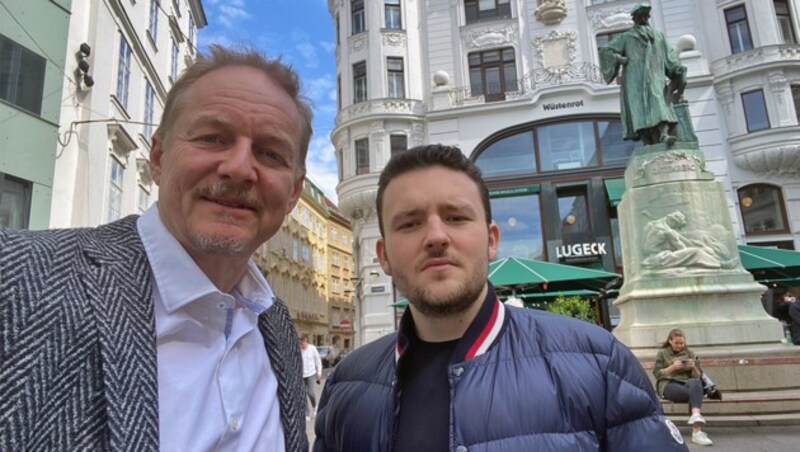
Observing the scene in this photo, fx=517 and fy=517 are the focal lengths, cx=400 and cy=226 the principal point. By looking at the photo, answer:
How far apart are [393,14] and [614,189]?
470 inches

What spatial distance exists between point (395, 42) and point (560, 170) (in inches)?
347

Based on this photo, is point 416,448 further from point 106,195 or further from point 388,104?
point 388,104

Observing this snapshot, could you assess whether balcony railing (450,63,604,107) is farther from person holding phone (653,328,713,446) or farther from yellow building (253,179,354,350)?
yellow building (253,179,354,350)

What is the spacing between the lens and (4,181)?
33.8 feet

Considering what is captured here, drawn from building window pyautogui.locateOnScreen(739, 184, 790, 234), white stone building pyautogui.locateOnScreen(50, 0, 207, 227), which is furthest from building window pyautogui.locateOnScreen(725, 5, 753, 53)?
white stone building pyautogui.locateOnScreen(50, 0, 207, 227)

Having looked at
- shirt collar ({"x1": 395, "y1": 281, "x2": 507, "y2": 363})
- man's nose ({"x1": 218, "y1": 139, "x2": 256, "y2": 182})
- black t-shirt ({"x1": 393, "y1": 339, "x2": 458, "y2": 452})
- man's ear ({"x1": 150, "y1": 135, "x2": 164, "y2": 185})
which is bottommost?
black t-shirt ({"x1": 393, "y1": 339, "x2": 458, "y2": 452})

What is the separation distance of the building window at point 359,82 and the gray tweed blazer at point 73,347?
21666mm

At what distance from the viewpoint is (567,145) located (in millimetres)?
20609

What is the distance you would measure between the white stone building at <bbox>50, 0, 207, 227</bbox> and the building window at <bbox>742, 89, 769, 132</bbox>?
19.0 metres

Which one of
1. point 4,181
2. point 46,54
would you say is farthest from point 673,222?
point 46,54

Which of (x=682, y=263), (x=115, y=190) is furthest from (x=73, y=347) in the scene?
(x=115, y=190)

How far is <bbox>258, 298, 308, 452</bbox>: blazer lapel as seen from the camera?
1501mm

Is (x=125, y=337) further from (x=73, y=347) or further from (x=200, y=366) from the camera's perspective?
(x=200, y=366)

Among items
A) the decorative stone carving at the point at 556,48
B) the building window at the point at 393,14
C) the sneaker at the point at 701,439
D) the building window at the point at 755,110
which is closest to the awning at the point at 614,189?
the building window at the point at 755,110
